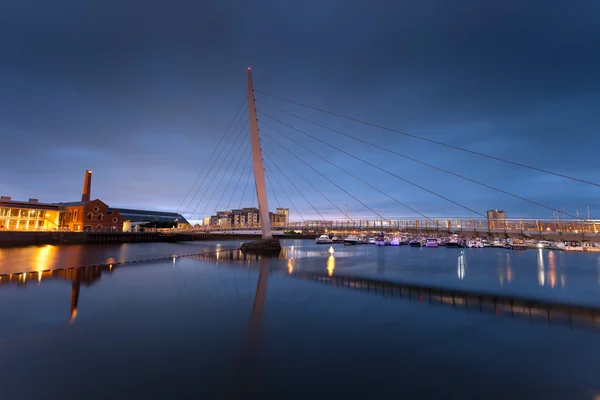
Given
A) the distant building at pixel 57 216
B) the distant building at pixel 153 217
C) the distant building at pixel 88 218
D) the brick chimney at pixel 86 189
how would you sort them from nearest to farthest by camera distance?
the distant building at pixel 57 216 → the distant building at pixel 88 218 → the brick chimney at pixel 86 189 → the distant building at pixel 153 217

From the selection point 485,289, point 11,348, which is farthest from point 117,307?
point 485,289

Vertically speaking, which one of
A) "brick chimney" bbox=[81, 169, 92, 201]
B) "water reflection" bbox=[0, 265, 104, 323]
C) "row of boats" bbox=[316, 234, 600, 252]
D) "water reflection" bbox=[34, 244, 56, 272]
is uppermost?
"brick chimney" bbox=[81, 169, 92, 201]

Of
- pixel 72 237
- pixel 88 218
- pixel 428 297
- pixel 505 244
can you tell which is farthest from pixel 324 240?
pixel 428 297

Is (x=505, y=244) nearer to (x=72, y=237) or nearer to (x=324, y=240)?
(x=324, y=240)

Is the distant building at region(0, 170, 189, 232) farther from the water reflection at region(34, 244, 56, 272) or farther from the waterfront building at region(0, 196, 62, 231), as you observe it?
the water reflection at region(34, 244, 56, 272)

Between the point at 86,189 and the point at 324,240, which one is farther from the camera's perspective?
the point at 324,240

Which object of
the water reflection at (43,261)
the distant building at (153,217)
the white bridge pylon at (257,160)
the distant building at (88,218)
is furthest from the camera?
the distant building at (153,217)

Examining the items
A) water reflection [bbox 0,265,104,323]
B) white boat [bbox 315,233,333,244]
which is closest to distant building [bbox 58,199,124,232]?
water reflection [bbox 0,265,104,323]

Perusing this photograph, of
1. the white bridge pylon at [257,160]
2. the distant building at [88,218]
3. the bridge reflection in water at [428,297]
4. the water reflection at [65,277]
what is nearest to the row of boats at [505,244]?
the white bridge pylon at [257,160]

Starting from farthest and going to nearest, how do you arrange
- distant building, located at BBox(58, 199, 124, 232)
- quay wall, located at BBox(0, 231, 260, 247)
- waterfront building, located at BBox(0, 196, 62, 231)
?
distant building, located at BBox(58, 199, 124, 232)
waterfront building, located at BBox(0, 196, 62, 231)
quay wall, located at BBox(0, 231, 260, 247)

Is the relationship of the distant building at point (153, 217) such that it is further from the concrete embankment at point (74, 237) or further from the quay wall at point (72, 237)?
the quay wall at point (72, 237)

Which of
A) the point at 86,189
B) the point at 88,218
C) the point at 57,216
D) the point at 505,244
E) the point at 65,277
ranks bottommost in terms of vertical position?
the point at 65,277

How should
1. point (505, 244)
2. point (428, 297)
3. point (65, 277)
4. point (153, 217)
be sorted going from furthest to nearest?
point (153, 217)
point (505, 244)
point (65, 277)
point (428, 297)

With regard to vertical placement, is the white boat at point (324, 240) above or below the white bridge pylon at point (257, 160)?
below
